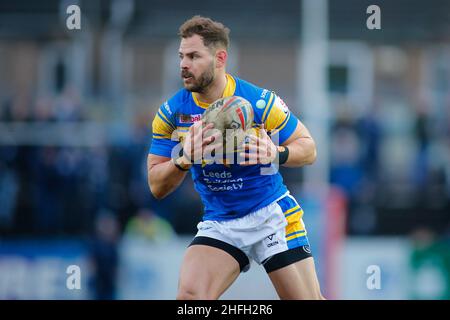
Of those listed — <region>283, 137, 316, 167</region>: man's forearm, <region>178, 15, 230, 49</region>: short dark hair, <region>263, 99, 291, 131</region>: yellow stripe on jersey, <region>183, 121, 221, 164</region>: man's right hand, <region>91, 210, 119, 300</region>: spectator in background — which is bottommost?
<region>91, 210, 119, 300</region>: spectator in background

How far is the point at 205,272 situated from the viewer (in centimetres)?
731

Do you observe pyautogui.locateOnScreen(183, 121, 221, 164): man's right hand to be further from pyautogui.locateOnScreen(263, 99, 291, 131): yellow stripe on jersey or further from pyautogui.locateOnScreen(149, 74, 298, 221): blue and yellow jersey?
pyautogui.locateOnScreen(263, 99, 291, 131): yellow stripe on jersey

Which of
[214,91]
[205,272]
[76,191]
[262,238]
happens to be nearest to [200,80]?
[214,91]

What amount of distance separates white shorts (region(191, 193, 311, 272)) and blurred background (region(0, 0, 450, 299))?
6.07 m

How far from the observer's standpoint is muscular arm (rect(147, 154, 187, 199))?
744cm

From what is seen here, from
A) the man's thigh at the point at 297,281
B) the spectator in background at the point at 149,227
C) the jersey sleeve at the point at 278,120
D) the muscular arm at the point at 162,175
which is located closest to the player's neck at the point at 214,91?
the jersey sleeve at the point at 278,120

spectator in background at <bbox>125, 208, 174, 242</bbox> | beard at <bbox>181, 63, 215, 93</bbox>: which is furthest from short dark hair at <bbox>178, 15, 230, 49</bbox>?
spectator in background at <bbox>125, 208, 174, 242</bbox>

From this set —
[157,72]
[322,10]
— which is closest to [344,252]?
[322,10]

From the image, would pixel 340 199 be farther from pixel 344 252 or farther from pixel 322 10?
pixel 322 10

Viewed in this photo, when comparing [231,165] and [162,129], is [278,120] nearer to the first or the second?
[231,165]

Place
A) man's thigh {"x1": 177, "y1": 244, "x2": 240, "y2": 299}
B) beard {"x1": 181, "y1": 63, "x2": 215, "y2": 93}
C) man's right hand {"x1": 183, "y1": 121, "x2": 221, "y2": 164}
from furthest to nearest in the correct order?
1. beard {"x1": 181, "y1": 63, "x2": 215, "y2": 93}
2. man's thigh {"x1": 177, "y1": 244, "x2": 240, "y2": 299}
3. man's right hand {"x1": 183, "y1": 121, "x2": 221, "y2": 164}

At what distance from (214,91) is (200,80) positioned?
20cm

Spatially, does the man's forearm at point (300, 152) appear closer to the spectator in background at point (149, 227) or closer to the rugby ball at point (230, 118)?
the rugby ball at point (230, 118)

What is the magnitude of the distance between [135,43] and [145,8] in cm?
264
